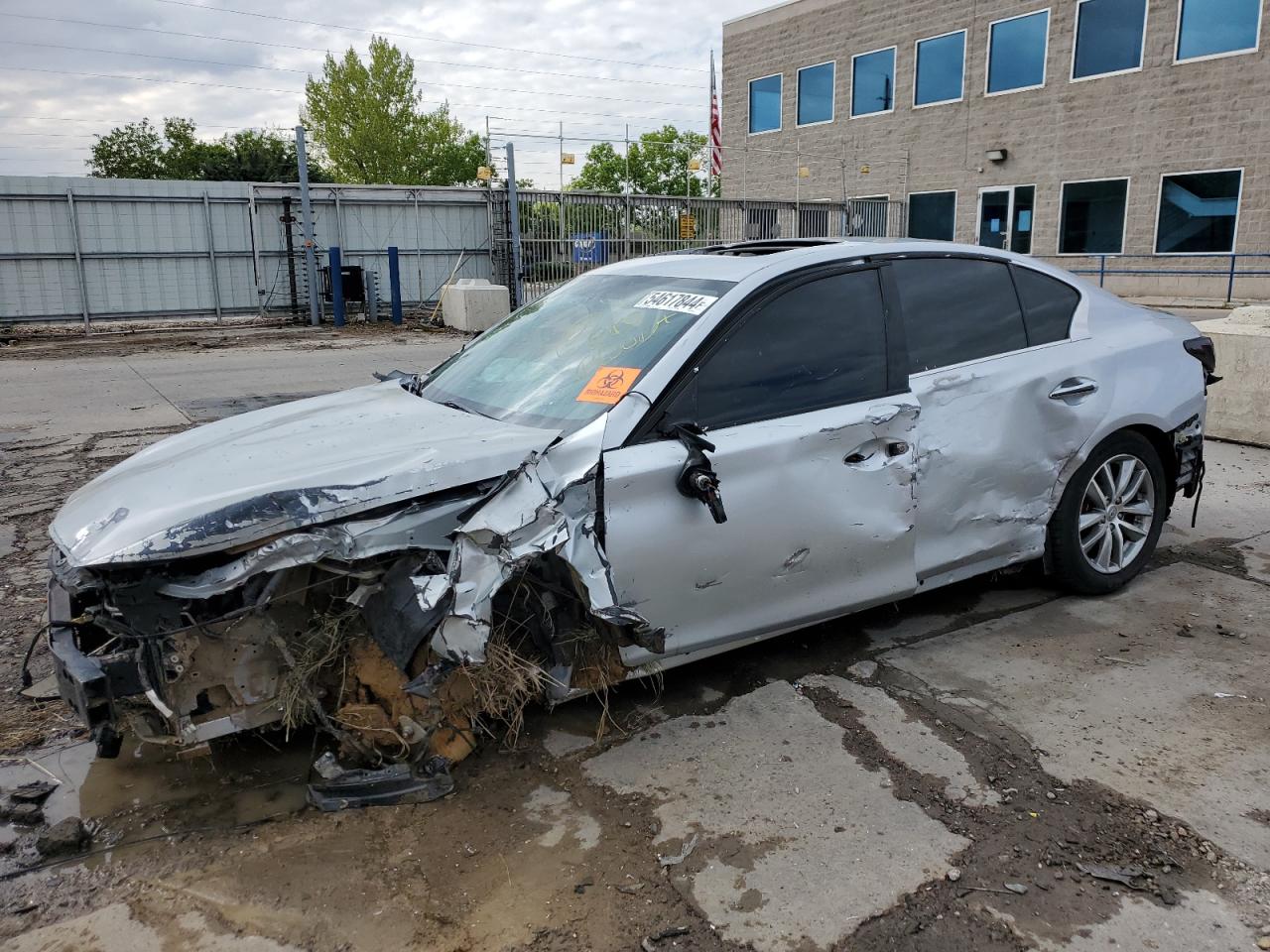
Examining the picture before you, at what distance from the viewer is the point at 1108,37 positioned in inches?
815

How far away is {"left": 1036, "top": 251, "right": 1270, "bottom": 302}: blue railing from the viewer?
18.6 m

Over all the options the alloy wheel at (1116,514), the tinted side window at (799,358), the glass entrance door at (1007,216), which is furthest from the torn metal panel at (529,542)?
the glass entrance door at (1007,216)

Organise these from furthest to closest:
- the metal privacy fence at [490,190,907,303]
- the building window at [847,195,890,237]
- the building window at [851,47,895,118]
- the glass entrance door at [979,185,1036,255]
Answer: the building window at [851,47,895,118] < the building window at [847,195,890,237] < the glass entrance door at [979,185,1036,255] < the metal privacy fence at [490,190,907,303]

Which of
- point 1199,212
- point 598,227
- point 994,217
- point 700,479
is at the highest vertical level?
point 994,217

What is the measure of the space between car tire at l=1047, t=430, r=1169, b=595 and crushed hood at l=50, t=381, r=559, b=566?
8.18 ft

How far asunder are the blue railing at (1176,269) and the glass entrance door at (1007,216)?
1.06m

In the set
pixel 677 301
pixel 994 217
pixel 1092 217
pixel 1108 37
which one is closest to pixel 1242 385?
pixel 677 301

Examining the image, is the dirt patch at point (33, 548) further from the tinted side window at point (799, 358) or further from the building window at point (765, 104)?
the building window at point (765, 104)

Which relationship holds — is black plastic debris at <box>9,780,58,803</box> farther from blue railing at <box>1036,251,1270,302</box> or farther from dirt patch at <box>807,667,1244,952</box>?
blue railing at <box>1036,251,1270,302</box>

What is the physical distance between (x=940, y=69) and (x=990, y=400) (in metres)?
23.4

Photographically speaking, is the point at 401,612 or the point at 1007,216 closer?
the point at 401,612

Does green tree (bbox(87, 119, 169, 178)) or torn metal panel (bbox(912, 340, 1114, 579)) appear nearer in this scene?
torn metal panel (bbox(912, 340, 1114, 579))

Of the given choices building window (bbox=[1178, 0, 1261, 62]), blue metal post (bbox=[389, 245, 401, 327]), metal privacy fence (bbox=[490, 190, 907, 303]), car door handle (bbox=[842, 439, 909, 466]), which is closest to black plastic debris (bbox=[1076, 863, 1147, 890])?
car door handle (bbox=[842, 439, 909, 466])

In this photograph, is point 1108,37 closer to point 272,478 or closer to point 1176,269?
point 1176,269
